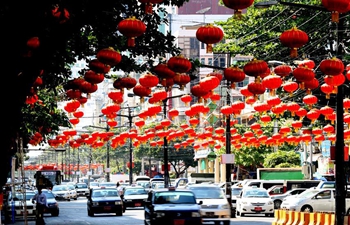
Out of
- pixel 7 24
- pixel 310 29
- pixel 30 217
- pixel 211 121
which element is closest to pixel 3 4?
pixel 7 24

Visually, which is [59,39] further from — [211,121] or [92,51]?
[211,121]

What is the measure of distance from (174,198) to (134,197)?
2469cm

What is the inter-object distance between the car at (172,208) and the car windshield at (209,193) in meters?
4.21

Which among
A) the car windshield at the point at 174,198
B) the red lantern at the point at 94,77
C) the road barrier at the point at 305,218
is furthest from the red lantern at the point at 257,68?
the car windshield at the point at 174,198

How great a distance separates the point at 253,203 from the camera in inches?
1826

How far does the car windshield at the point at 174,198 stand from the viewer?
97.0 ft

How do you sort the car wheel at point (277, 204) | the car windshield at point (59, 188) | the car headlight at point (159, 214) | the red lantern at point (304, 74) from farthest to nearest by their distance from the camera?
the car windshield at point (59, 188) → the car wheel at point (277, 204) → the car headlight at point (159, 214) → the red lantern at point (304, 74)

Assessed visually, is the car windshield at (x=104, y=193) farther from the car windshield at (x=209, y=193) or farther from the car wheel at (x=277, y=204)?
the car windshield at (x=209, y=193)

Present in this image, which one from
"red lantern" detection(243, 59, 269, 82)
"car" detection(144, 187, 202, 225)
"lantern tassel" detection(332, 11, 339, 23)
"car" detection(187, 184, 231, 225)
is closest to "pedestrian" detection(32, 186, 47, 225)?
"car" detection(144, 187, 202, 225)

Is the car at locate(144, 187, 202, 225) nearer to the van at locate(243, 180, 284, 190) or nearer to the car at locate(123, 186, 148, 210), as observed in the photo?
the car at locate(123, 186, 148, 210)

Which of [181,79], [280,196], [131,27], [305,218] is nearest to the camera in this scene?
[131,27]

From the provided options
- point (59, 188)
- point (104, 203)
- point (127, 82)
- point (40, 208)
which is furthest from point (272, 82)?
point (59, 188)

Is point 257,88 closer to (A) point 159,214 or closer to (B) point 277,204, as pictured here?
(A) point 159,214

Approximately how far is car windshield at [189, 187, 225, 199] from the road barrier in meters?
2.50
